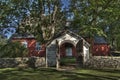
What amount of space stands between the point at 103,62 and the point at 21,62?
10136mm

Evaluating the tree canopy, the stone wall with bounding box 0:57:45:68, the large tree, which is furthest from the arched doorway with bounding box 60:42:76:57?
the stone wall with bounding box 0:57:45:68

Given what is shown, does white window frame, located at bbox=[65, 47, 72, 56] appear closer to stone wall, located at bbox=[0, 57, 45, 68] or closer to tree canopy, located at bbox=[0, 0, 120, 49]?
tree canopy, located at bbox=[0, 0, 120, 49]

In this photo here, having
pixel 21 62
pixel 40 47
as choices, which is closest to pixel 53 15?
pixel 21 62

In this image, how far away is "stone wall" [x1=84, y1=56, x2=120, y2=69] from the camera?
3142cm

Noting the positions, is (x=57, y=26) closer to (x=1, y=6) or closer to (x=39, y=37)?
(x=39, y=37)

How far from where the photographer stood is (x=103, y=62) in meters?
32.2

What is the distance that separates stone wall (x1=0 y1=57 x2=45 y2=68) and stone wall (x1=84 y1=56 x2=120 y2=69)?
5897mm

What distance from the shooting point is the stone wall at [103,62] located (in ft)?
103

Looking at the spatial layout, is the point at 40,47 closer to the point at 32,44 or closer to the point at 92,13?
the point at 32,44

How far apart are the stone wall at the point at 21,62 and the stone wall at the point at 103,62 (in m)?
5.90

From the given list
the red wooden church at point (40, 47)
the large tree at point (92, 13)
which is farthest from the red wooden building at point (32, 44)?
the large tree at point (92, 13)

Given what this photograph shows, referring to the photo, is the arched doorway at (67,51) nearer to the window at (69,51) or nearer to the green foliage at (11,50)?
the window at (69,51)

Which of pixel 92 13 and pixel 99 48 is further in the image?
pixel 99 48

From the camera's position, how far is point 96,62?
32.4m
